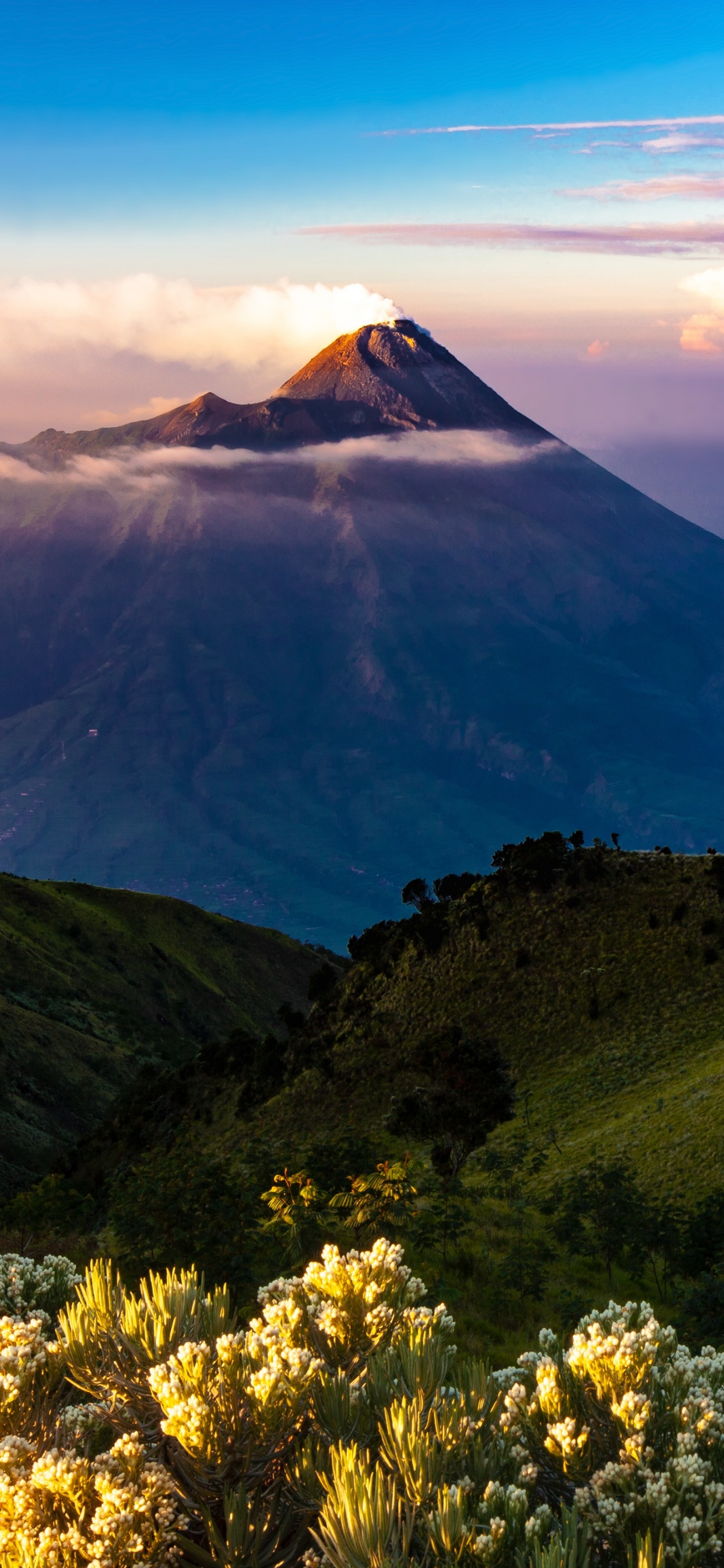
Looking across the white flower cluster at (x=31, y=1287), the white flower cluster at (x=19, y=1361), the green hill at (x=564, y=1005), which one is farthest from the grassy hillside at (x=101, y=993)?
the white flower cluster at (x=19, y=1361)

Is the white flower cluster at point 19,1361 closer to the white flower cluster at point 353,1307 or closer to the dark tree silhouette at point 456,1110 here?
the white flower cluster at point 353,1307

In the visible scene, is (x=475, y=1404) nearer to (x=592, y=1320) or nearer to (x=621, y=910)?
(x=592, y=1320)

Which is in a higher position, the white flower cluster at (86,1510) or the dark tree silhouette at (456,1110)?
the white flower cluster at (86,1510)

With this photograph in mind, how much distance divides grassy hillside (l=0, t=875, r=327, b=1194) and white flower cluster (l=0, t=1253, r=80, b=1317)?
53.2 meters

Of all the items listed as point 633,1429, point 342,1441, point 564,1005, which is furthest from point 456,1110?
point 342,1441

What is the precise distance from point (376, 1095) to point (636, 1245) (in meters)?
23.7

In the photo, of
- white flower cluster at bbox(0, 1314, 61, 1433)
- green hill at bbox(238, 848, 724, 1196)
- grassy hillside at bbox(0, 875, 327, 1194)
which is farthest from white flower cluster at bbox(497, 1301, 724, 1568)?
grassy hillside at bbox(0, 875, 327, 1194)

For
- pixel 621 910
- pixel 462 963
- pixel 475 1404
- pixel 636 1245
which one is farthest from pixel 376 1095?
pixel 475 1404

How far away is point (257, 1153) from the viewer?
3475cm

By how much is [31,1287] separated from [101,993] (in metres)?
99.1

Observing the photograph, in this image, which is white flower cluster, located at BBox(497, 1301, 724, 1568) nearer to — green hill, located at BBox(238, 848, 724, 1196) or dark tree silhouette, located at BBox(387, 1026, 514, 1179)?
dark tree silhouette, located at BBox(387, 1026, 514, 1179)

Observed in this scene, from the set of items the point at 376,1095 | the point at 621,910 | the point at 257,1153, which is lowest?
the point at 376,1095

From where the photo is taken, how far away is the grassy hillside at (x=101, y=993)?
Result: 78.0 m

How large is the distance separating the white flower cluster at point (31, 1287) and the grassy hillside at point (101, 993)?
175 ft
